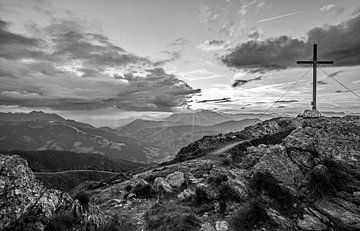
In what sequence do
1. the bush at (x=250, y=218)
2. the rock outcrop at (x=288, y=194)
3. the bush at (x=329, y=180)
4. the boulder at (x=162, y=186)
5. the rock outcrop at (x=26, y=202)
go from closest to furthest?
the rock outcrop at (x=26, y=202) → the bush at (x=250, y=218) → the rock outcrop at (x=288, y=194) → the bush at (x=329, y=180) → the boulder at (x=162, y=186)

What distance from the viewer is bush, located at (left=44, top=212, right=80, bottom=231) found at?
10148 millimetres

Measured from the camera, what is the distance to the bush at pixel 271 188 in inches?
589

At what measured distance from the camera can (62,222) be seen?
1048 cm

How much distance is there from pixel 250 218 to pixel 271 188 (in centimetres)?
363

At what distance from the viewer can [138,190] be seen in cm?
2419

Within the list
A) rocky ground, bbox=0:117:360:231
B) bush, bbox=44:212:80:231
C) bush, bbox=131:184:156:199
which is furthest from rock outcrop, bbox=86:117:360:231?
bush, bbox=44:212:80:231

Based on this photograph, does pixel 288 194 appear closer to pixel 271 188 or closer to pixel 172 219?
pixel 271 188

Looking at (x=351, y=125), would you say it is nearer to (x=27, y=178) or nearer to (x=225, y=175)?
(x=225, y=175)

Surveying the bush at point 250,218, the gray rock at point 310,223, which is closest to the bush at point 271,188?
the gray rock at point 310,223

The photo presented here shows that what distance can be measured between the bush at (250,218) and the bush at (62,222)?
8767 mm

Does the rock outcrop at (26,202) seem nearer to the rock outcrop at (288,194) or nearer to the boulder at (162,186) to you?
the rock outcrop at (288,194)

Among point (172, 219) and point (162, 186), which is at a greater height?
point (172, 219)

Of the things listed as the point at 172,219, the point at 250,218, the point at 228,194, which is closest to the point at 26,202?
the point at 172,219

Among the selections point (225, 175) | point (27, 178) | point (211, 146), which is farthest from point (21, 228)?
point (211, 146)
